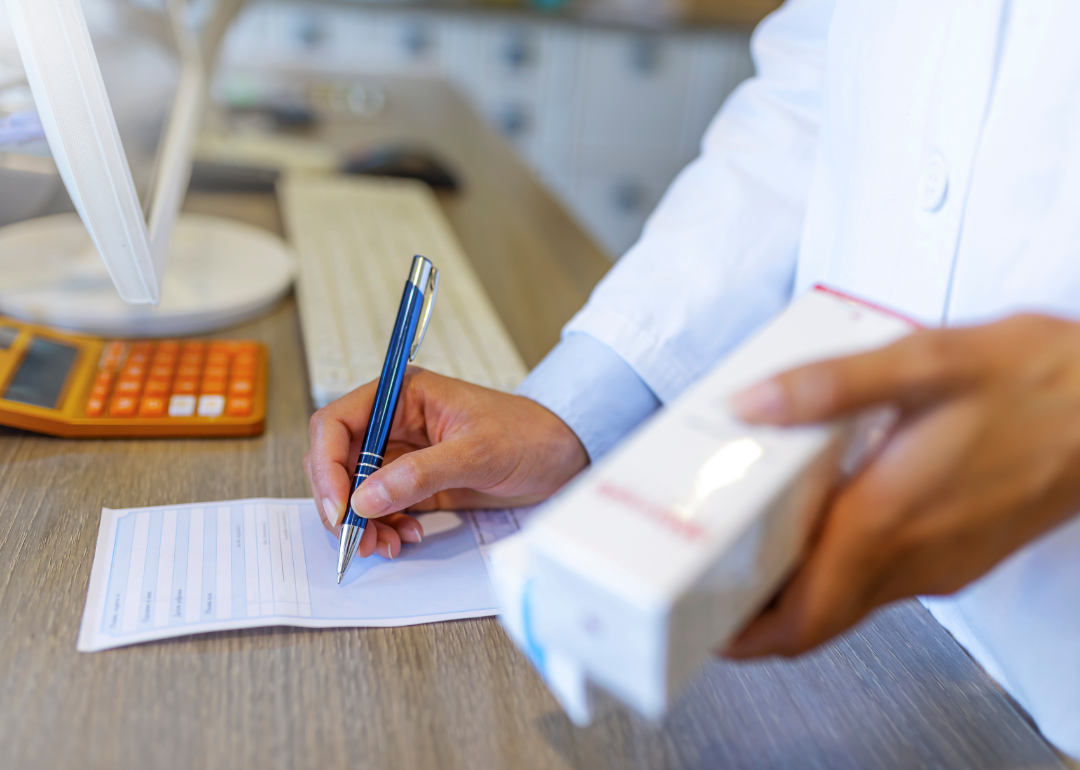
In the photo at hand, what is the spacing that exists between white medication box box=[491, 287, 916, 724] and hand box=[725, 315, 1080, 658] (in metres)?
0.01

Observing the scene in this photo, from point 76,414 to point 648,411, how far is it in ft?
1.28

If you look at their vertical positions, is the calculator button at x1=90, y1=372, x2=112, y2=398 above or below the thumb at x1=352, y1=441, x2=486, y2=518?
below

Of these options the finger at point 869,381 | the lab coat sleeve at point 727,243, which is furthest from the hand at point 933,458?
the lab coat sleeve at point 727,243

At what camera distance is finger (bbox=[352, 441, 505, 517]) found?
44 centimetres

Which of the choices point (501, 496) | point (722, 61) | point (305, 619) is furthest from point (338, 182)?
point (722, 61)

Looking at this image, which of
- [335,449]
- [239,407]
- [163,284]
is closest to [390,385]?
[335,449]

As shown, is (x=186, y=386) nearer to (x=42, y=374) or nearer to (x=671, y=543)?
(x=42, y=374)

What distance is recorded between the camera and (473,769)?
0.34m

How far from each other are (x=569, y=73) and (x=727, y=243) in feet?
7.24

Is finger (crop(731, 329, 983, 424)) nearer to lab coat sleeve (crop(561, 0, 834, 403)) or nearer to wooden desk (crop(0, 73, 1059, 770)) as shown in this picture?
wooden desk (crop(0, 73, 1059, 770))

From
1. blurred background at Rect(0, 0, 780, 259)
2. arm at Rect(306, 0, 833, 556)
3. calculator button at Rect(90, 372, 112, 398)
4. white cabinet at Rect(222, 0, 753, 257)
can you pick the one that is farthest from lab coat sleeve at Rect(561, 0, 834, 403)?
white cabinet at Rect(222, 0, 753, 257)

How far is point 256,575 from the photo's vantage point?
1.42 ft

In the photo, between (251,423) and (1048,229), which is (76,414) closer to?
(251,423)

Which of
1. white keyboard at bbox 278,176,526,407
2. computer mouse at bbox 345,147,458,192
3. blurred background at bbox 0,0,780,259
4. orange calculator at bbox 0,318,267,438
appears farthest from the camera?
blurred background at bbox 0,0,780,259
